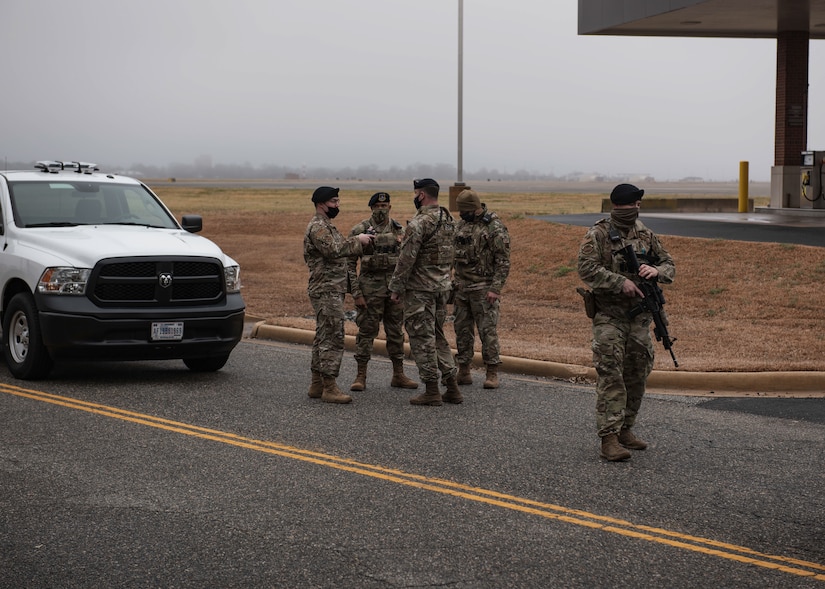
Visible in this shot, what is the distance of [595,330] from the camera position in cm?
779

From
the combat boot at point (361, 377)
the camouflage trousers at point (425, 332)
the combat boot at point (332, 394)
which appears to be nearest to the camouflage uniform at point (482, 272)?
the camouflage trousers at point (425, 332)

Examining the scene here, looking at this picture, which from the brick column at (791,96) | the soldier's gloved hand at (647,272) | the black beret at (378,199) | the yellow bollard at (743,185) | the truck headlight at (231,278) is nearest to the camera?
the soldier's gloved hand at (647,272)

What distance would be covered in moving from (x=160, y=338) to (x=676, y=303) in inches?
314

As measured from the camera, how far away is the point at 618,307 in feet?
25.4

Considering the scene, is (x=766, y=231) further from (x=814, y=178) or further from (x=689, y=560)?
(x=689, y=560)

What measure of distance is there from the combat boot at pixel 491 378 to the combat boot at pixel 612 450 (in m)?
2.83

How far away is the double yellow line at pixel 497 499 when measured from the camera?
552cm

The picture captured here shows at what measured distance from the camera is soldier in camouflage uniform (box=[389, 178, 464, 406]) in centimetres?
945

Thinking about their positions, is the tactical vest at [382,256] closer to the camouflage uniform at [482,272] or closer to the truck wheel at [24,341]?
the camouflage uniform at [482,272]

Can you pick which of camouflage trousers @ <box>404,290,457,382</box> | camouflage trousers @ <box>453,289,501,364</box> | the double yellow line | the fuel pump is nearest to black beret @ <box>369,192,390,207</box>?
camouflage trousers @ <box>404,290,457,382</box>

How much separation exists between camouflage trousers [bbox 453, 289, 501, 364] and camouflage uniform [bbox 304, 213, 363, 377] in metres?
1.32

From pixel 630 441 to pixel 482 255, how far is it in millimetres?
3033

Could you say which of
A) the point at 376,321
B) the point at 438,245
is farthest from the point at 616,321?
the point at 376,321

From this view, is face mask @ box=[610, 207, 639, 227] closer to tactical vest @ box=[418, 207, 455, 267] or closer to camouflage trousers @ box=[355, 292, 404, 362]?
tactical vest @ box=[418, 207, 455, 267]
